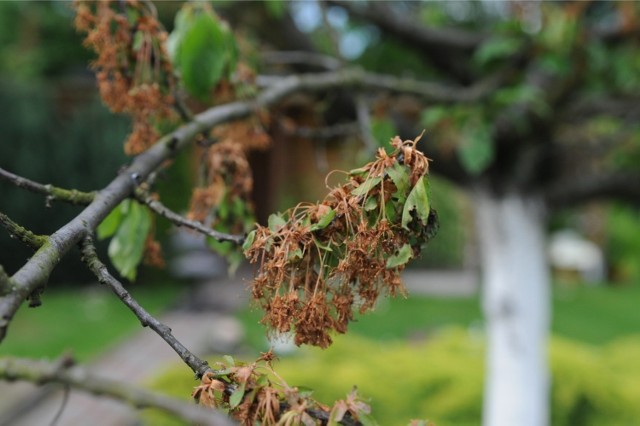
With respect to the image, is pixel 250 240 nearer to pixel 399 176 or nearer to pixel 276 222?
pixel 276 222

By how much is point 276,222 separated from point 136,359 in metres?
6.29

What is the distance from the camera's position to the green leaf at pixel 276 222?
85cm

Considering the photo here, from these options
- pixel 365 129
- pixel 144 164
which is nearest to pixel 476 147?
pixel 365 129

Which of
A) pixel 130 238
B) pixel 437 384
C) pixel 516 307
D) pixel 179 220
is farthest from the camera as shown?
pixel 437 384

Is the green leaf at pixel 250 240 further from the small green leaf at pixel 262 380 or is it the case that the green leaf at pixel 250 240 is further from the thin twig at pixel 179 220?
the small green leaf at pixel 262 380

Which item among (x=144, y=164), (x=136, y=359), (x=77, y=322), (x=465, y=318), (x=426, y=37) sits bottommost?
(x=144, y=164)

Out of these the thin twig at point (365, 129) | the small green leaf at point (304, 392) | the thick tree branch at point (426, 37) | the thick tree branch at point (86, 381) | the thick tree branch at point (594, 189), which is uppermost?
the thick tree branch at point (426, 37)

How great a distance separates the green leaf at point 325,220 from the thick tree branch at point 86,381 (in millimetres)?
279

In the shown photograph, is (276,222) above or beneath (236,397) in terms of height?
above

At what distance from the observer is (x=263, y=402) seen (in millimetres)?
709

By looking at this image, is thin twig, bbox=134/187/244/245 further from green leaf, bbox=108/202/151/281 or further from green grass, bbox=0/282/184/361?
green grass, bbox=0/282/184/361

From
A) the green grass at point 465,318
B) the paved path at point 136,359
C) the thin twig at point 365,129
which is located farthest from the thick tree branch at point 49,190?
the green grass at point 465,318

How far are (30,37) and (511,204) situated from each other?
1116cm

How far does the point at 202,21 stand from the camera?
1.37 metres
